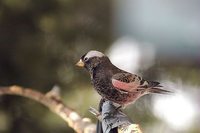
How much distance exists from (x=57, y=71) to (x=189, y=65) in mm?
207

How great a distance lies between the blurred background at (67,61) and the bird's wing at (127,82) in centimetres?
33

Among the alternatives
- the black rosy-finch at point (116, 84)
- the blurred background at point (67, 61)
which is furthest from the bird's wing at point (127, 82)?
the blurred background at point (67, 61)

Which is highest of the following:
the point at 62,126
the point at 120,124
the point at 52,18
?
the point at 52,18

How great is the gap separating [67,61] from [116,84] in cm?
40

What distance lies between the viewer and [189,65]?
72 centimetres

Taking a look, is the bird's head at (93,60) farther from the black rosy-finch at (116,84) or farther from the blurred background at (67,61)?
the blurred background at (67,61)

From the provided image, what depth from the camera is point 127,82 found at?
1.16 feet

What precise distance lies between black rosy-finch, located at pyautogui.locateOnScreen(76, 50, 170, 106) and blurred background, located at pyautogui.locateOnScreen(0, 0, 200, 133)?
1.08 feet

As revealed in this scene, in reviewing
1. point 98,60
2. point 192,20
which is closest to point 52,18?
point 192,20

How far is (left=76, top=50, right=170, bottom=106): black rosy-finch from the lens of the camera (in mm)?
353

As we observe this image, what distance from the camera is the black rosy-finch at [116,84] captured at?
0.35 metres

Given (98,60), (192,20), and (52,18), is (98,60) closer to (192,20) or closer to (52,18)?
(52,18)

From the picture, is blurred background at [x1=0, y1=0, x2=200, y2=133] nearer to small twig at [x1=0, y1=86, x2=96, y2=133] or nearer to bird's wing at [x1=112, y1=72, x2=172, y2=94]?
small twig at [x1=0, y1=86, x2=96, y2=133]

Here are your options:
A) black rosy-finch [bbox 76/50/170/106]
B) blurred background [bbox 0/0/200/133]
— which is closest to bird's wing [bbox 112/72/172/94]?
black rosy-finch [bbox 76/50/170/106]
